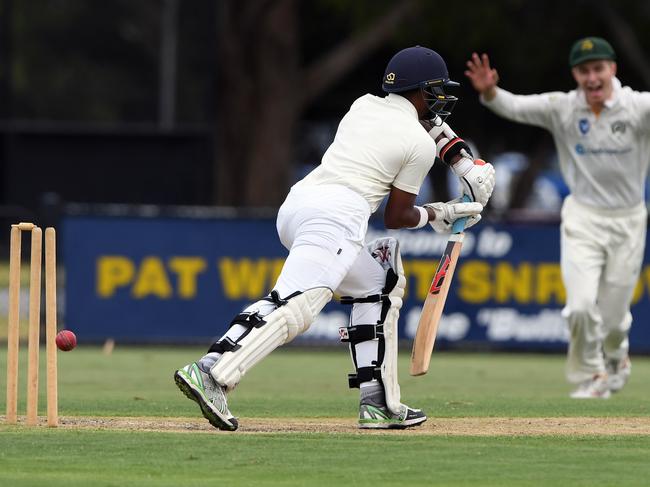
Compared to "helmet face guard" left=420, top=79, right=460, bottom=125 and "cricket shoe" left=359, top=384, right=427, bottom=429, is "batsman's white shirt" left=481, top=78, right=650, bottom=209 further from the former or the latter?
"cricket shoe" left=359, top=384, right=427, bottom=429

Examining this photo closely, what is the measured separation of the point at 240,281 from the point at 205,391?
8.56 metres

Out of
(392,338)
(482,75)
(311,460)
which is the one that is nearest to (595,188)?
(482,75)

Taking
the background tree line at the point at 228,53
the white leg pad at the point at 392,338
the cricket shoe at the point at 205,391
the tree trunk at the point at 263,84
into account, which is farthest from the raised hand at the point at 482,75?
the tree trunk at the point at 263,84

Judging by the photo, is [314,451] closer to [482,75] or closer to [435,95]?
[435,95]

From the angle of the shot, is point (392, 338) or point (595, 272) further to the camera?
point (595, 272)

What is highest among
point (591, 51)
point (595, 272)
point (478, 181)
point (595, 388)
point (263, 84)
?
point (263, 84)

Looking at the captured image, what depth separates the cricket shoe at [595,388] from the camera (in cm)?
1091

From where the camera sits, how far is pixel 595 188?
36.0 ft

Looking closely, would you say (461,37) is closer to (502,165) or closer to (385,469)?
(502,165)

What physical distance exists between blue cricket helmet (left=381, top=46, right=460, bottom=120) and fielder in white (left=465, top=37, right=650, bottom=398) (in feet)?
9.55

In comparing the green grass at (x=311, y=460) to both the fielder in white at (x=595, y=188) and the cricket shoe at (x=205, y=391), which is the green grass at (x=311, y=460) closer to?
the cricket shoe at (x=205, y=391)

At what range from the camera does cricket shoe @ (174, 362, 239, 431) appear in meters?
7.27

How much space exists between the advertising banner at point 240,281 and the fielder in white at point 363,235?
764 cm

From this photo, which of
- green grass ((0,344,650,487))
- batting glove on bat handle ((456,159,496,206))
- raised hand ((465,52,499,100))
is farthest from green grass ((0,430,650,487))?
raised hand ((465,52,499,100))
